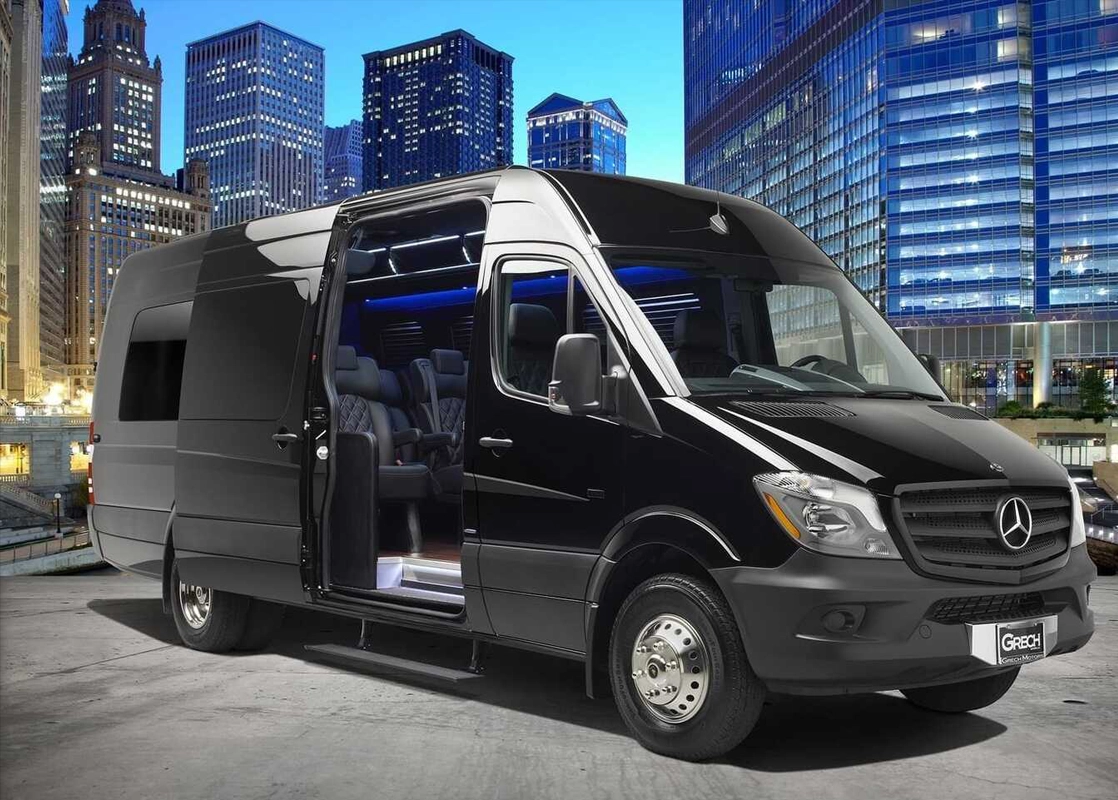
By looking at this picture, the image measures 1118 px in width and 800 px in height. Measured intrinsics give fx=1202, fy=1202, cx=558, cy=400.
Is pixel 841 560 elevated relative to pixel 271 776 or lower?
elevated

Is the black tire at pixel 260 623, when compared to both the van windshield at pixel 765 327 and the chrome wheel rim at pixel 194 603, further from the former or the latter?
the van windshield at pixel 765 327

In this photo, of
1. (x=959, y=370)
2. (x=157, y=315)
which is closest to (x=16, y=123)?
(x=959, y=370)

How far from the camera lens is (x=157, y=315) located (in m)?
9.56

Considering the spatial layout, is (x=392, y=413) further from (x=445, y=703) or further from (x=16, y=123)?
(x=16, y=123)

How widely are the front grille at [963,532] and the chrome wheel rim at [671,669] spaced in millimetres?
1023

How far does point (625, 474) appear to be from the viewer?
18.3 feet

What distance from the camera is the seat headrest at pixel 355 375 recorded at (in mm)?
8258

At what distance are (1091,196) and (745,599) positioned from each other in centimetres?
11013

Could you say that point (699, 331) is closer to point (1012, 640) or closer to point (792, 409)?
point (792, 409)

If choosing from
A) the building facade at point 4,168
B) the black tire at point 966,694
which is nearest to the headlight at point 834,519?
the black tire at point 966,694

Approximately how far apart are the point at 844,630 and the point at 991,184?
359 feet

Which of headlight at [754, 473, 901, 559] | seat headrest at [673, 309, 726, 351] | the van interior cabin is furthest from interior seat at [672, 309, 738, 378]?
the van interior cabin

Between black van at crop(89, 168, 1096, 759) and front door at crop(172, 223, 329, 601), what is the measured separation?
27 millimetres

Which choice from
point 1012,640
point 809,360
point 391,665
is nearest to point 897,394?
point 809,360
